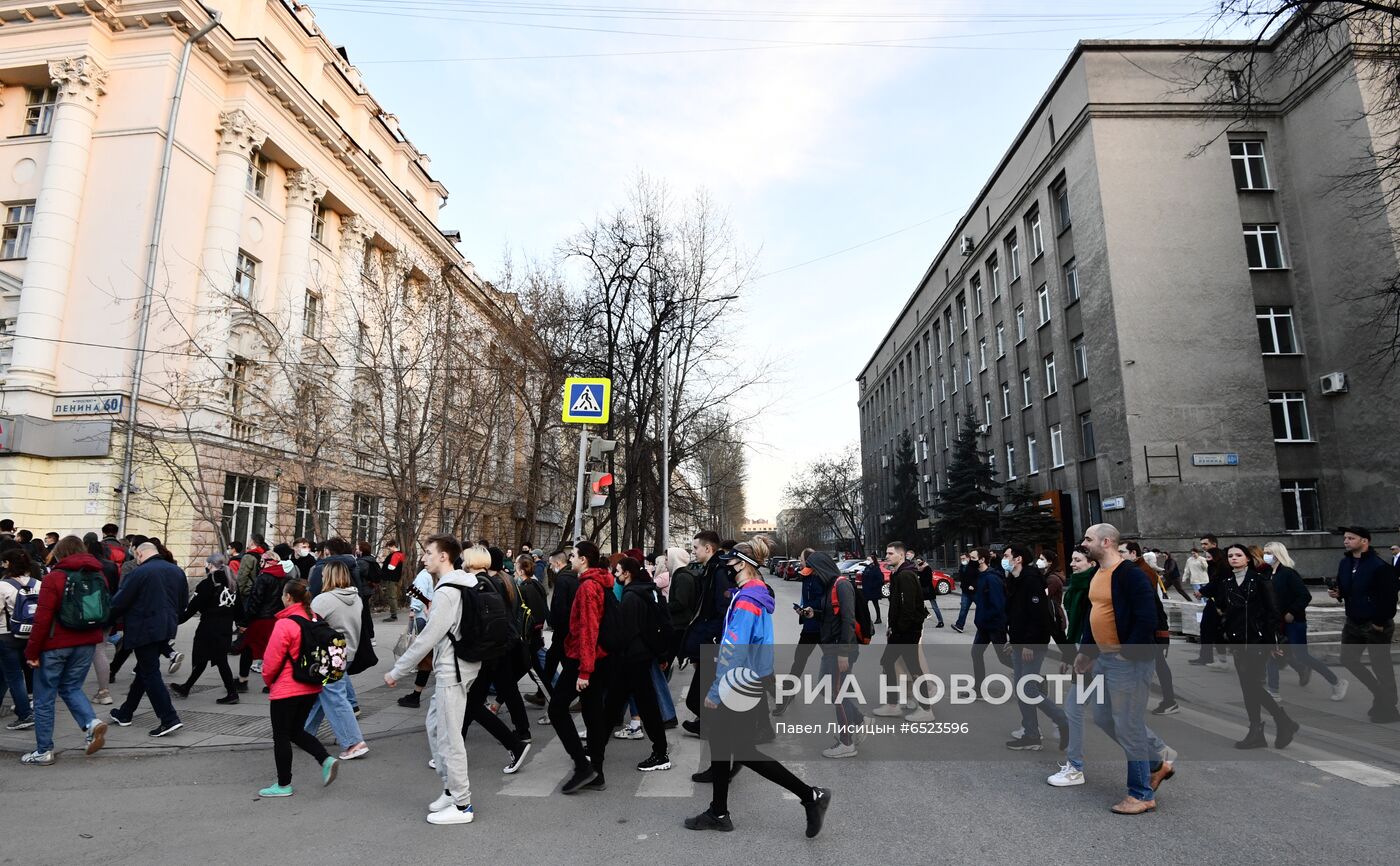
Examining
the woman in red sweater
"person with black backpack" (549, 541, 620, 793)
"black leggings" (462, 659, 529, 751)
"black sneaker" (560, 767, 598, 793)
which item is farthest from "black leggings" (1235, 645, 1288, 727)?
the woman in red sweater

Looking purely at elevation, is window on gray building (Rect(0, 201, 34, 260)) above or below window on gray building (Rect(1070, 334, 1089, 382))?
above

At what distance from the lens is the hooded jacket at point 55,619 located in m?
5.98

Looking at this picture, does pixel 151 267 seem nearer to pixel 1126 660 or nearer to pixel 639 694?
pixel 639 694

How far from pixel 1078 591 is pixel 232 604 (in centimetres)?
895

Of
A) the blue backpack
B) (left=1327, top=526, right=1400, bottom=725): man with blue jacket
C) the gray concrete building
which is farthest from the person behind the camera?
the gray concrete building

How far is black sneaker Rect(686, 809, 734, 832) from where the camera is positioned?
4672 millimetres

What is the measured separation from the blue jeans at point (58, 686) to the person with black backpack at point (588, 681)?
162 inches

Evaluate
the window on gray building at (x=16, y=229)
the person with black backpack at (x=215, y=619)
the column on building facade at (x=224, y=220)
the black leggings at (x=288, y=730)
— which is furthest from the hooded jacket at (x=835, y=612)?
the window on gray building at (x=16, y=229)

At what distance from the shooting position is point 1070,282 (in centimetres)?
2948

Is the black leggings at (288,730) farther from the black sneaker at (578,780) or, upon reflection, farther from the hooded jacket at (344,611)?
the black sneaker at (578,780)

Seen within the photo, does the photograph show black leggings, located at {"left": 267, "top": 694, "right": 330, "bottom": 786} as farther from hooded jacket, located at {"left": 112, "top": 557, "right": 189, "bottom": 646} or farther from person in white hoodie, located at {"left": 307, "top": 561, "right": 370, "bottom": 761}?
hooded jacket, located at {"left": 112, "top": 557, "right": 189, "bottom": 646}

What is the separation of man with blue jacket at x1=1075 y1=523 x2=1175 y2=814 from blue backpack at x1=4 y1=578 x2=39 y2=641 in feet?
28.7

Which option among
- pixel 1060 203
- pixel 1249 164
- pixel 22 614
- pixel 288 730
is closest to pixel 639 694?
pixel 288 730

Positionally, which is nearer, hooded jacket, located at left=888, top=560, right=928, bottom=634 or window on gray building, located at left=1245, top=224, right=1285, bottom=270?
hooded jacket, located at left=888, top=560, right=928, bottom=634
